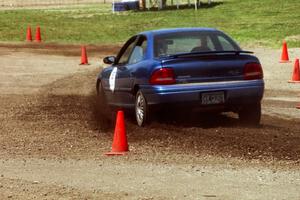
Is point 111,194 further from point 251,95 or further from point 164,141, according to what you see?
point 251,95

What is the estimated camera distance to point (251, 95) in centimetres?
1148

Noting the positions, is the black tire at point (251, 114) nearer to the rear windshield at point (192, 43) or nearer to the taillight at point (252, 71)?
the taillight at point (252, 71)

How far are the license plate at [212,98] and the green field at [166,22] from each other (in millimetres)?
19419

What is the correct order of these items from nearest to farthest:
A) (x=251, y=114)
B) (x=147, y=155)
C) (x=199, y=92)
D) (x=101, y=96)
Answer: (x=147, y=155) → (x=199, y=92) → (x=251, y=114) → (x=101, y=96)

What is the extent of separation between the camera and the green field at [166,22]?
35.5 metres

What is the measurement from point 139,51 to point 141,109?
43.0 inches

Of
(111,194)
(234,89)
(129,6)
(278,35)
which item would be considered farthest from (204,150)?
(129,6)

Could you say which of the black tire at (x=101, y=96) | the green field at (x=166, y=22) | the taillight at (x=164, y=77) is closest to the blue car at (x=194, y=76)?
the taillight at (x=164, y=77)

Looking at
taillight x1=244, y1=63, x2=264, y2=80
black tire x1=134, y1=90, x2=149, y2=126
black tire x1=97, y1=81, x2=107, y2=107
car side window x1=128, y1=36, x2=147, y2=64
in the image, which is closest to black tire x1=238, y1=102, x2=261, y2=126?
taillight x1=244, y1=63, x2=264, y2=80

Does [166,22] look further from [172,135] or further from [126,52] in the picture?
[172,135]

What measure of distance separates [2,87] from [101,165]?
400 inches

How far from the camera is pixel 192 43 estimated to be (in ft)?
40.5

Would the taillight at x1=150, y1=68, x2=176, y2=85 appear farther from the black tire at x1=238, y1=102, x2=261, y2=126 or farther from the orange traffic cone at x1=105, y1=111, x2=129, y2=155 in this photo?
the orange traffic cone at x1=105, y1=111, x2=129, y2=155

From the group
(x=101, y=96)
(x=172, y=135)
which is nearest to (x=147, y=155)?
(x=172, y=135)
